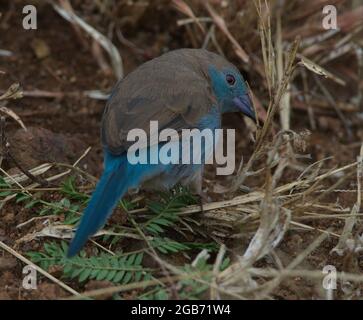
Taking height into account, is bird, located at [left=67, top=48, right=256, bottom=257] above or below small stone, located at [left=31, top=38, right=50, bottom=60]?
below

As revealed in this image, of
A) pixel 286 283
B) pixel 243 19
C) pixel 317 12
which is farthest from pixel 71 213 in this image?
pixel 317 12

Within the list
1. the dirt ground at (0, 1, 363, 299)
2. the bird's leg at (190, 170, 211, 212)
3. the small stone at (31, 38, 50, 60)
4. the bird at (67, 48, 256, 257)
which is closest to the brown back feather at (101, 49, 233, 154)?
the bird at (67, 48, 256, 257)

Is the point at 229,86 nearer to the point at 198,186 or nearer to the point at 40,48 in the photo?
the point at 198,186

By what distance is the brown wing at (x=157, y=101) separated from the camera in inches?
139

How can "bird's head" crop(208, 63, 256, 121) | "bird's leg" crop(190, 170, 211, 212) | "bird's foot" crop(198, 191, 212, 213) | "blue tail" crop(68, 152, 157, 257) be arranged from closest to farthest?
"blue tail" crop(68, 152, 157, 257), "bird's foot" crop(198, 191, 212, 213), "bird's leg" crop(190, 170, 211, 212), "bird's head" crop(208, 63, 256, 121)

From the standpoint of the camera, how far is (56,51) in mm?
5250

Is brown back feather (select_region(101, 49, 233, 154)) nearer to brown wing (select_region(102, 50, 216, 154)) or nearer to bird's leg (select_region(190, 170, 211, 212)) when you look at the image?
brown wing (select_region(102, 50, 216, 154))

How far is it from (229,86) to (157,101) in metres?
0.65

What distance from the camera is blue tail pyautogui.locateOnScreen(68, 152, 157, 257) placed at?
10.1ft

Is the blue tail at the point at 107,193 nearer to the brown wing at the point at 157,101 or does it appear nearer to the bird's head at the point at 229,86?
the brown wing at the point at 157,101

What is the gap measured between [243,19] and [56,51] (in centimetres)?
133

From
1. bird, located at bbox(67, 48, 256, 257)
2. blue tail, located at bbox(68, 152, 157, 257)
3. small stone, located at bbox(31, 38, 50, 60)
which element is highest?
small stone, located at bbox(31, 38, 50, 60)

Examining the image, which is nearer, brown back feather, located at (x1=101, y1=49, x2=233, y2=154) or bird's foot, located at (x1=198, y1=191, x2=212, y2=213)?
brown back feather, located at (x1=101, y1=49, x2=233, y2=154)

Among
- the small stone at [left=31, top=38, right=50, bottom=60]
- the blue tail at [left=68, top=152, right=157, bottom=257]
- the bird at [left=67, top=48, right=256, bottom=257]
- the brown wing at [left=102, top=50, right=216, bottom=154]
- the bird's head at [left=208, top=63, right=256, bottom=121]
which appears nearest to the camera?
the blue tail at [left=68, top=152, right=157, bottom=257]
